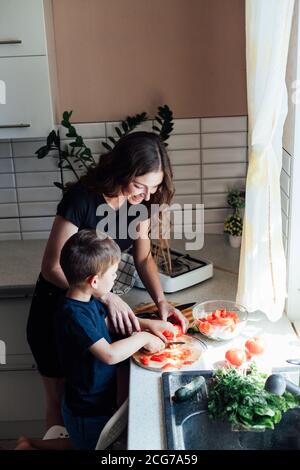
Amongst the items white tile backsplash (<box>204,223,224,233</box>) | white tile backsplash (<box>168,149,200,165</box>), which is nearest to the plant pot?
white tile backsplash (<box>204,223,224,233</box>)

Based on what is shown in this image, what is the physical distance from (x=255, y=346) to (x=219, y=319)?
0.16 metres

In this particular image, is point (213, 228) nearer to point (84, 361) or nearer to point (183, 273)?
point (183, 273)

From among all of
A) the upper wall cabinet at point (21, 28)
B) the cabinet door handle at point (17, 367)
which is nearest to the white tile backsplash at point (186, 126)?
the upper wall cabinet at point (21, 28)

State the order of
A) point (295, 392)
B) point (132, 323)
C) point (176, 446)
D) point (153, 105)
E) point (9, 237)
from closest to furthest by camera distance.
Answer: point (176, 446) → point (295, 392) → point (132, 323) → point (153, 105) → point (9, 237)

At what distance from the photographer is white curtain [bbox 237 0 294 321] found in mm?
1729

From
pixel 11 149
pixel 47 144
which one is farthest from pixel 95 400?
pixel 11 149

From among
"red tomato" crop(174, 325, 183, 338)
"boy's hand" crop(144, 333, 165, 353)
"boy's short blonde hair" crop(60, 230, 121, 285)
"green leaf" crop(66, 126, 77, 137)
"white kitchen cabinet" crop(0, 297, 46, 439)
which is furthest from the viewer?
"green leaf" crop(66, 126, 77, 137)

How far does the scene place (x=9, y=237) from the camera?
2832mm

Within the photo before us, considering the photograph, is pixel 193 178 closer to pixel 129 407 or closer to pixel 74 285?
pixel 74 285

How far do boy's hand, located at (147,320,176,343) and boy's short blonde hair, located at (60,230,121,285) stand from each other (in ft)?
0.90

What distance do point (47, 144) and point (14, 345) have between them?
0.84m

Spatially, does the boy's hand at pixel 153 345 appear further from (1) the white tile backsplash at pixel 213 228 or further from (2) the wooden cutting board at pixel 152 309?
(1) the white tile backsplash at pixel 213 228

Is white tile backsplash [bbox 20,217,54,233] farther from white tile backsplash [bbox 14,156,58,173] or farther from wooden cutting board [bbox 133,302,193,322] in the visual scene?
wooden cutting board [bbox 133,302,193,322]

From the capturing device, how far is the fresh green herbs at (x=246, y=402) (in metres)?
1.48
